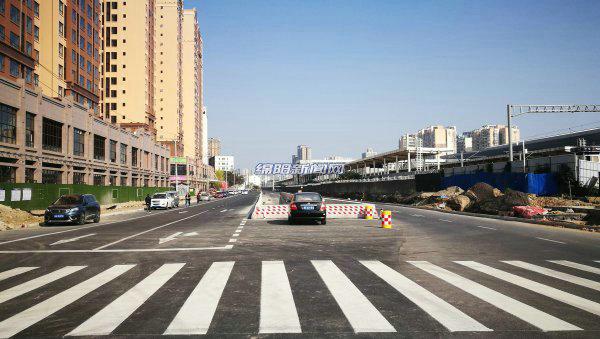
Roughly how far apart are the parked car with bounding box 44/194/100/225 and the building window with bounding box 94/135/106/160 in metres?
26.6

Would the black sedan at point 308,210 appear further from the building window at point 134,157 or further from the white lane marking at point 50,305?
the building window at point 134,157

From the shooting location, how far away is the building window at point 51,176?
37.3 meters

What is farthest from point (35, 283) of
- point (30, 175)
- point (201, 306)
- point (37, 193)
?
point (30, 175)

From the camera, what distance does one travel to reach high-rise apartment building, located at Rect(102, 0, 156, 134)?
86875 millimetres

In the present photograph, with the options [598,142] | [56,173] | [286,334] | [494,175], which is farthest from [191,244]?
[598,142]

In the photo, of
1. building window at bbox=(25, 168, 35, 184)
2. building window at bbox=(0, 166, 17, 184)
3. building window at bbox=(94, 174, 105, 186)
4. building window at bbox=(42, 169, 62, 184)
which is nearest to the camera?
building window at bbox=(0, 166, 17, 184)

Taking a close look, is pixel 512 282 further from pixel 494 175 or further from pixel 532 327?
pixel 494 175

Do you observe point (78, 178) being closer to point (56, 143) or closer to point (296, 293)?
point (56, 143)

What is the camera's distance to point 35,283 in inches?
309

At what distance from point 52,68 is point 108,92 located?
1350 inches

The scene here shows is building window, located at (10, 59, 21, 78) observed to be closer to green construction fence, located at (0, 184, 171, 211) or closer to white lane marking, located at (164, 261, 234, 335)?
green construction fence, located at (0, 184, 171, 211)

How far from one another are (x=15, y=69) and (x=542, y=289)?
54749 mm

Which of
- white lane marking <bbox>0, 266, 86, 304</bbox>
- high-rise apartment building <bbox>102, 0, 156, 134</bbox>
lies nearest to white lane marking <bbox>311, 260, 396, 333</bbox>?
white lane marking <bbox>0, 266, 86, 304</bbox>

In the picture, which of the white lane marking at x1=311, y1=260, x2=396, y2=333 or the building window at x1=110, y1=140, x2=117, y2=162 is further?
the building window at x1=110, y1=140, x2=117, y2=162
